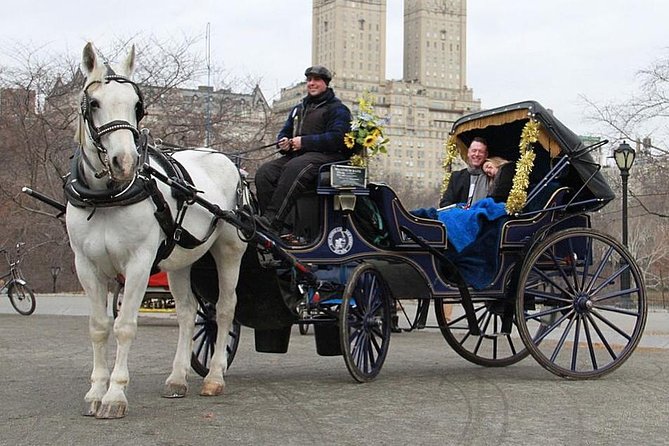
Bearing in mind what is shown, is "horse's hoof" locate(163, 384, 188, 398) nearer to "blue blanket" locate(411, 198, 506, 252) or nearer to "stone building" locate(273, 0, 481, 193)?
"blue blanket" locate(411, 198, 506, 252)

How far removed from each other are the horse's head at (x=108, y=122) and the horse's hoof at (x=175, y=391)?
192 cm

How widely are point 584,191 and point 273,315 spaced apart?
350cm

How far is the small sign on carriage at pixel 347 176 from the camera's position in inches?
349

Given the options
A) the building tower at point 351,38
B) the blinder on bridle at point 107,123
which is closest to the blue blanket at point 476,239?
the blinder on bridle at point 107,123

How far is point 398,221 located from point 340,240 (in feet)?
1.96

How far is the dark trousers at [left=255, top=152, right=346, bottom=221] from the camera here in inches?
352

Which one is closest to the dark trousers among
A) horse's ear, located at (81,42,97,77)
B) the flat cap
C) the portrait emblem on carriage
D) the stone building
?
the portrait emblem on carriage

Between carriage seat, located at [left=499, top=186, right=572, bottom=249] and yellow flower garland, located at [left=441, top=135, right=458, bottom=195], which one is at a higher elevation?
yellow flower garland, located at [left=441, top=135, right=458, bottom=195]

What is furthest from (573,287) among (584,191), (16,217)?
(16,217)

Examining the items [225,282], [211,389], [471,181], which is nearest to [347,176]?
[225,282]

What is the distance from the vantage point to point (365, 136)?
918cm

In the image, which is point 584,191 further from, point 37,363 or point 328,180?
point 37,363

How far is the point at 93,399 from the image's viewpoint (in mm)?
7148

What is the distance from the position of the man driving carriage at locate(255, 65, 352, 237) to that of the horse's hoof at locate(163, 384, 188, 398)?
5.26ft
